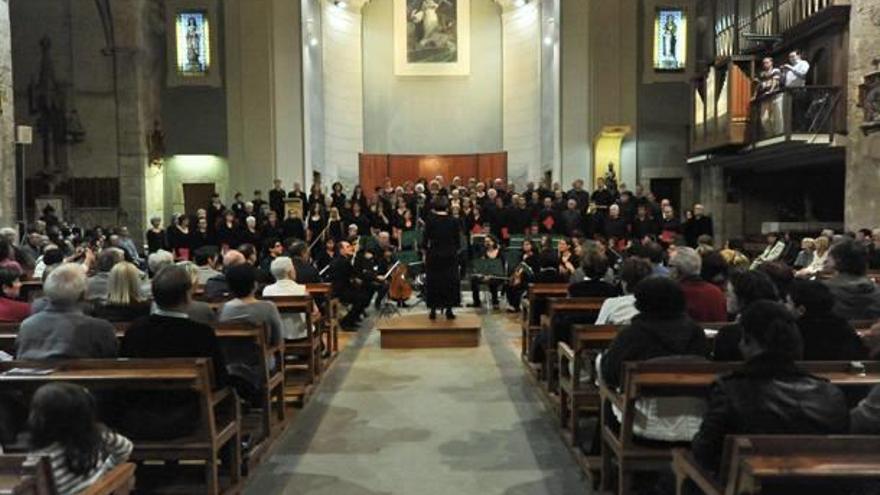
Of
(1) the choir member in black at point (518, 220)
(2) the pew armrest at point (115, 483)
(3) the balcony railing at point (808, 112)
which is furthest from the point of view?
(1) the choir member in black at point (518, 220)

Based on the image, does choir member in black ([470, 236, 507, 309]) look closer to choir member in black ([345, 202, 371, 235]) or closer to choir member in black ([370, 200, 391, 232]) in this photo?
choir member in black ([370, 200, 391, 232])

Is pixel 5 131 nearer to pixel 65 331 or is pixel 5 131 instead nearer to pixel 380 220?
pixel 380 220

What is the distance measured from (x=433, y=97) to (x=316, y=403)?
57.7 feet

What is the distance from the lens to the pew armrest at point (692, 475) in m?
2.56

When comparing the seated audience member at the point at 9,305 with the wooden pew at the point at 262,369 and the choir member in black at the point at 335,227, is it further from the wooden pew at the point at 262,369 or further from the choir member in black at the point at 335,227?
the choir member in black at the point at 335,227

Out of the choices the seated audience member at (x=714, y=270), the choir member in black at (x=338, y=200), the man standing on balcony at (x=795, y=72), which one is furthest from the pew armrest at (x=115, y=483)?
the man standing on balcony at (x=795, y=72)

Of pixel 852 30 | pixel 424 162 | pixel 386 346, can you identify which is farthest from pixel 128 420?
pixel 424 162

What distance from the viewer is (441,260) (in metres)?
8.84

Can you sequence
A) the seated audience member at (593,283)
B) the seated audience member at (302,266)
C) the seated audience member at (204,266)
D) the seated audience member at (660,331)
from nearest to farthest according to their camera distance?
1. the seated audience member at (660,331)
2. the seated audience member at (593,283)
3. the seated audience member at (204,266)
4. the seated audience member at (302,266)

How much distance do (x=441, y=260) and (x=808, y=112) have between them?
6.54m

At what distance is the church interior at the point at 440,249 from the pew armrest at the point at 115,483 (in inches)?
0.8

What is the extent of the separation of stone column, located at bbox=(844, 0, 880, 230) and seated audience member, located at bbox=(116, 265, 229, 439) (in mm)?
10163

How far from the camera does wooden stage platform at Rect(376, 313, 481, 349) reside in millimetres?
8352

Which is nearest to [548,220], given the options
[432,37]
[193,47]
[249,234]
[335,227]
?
[335,227]
